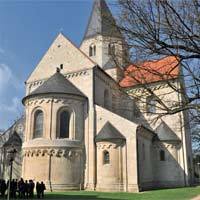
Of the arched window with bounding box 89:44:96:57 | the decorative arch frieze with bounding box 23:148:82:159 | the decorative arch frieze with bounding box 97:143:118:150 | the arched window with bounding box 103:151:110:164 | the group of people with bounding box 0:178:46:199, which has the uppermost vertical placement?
the arched window with bounding box 89:44:96:57

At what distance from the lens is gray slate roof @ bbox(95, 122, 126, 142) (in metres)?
26.1

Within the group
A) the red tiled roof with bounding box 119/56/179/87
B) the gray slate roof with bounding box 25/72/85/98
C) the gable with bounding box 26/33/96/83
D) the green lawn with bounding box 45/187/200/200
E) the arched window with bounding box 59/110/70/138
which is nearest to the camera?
the red tiled roof with bounding box 119/56/179/87

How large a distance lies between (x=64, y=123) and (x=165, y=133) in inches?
446

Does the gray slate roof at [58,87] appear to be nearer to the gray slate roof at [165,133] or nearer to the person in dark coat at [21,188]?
the gray slate roof at [165,133]

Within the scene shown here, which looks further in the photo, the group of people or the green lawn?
the group of people

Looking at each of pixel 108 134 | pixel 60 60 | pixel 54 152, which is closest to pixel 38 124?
pixel 54 152

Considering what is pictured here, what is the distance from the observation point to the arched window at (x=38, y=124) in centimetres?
2761

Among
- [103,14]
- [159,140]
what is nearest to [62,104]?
[159,140]

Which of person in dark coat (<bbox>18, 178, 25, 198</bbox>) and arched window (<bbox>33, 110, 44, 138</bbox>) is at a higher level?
arched window (<bbox>33, 110, 44, 138</bbox>)

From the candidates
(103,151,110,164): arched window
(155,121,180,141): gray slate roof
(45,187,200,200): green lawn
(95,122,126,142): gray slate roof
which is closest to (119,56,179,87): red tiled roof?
(45,187,200,200): green lawn

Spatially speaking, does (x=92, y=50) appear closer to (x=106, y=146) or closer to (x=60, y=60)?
(x=60, y=60)

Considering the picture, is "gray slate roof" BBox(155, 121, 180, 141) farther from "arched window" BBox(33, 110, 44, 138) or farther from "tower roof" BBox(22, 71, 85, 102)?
"arched window" BBox(33, 110, 44, 138)

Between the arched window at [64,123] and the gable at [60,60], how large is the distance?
5.75m

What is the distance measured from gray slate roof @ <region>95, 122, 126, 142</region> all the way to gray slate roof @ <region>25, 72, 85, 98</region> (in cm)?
→ 434
